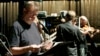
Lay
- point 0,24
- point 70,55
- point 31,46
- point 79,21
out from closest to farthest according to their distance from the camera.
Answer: point 31,46 → point 70,55 → point 79,21 → point 0,24

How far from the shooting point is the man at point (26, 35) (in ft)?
12.5

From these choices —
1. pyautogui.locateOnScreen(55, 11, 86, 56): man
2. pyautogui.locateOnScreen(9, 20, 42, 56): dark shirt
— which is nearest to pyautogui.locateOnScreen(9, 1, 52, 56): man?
pyautogui.locateOnScreen(9, 20, 42, 56): dark shirt

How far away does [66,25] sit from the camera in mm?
6527

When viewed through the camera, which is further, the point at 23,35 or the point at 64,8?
the point at 64,8

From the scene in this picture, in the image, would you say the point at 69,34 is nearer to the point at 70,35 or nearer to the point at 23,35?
the point at 70,35

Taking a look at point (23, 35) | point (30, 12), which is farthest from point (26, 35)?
point (30, 12)

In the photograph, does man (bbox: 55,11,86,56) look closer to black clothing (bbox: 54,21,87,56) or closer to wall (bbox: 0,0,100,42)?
black clothing (bbox: 54,21,87,56)

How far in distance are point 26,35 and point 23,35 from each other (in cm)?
4

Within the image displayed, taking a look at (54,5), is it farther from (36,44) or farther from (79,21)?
(36,44)

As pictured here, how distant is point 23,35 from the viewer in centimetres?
390

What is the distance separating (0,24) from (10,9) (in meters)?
0.58

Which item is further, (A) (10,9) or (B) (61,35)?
(A) (10,9)

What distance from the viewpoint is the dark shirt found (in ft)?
12.6

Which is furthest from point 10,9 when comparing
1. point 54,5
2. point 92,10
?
point 92,10
